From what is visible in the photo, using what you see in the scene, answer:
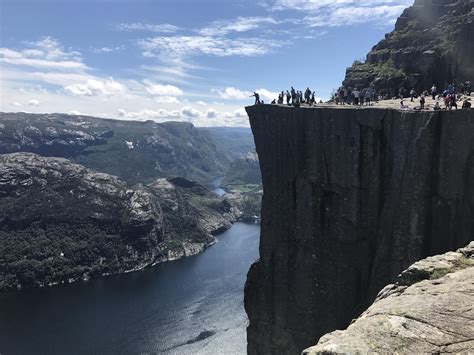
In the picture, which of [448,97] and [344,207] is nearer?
[448,97]

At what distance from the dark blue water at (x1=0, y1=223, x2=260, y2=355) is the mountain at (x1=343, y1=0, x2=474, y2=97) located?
79994 mm

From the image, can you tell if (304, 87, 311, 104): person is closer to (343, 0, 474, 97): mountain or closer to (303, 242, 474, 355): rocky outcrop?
(343, 0, 474, 97): mountain

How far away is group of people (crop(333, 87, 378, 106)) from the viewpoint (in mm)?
42406

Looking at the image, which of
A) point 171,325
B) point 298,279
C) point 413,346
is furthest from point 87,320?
point 413,346

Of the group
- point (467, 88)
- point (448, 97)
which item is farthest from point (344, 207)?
point (467, 88)

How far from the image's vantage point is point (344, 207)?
114 ft

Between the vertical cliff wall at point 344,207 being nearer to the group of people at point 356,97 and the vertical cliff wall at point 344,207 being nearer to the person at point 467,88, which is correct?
the group of people at point 356,97

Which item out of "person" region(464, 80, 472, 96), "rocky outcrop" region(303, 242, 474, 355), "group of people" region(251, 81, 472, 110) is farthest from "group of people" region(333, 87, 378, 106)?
"rocky outcrop" region(303, 242, 474, 355)

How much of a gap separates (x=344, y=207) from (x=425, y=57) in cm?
2258

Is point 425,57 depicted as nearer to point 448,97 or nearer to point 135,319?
point 448,97

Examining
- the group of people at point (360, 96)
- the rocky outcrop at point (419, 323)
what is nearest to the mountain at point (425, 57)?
the group of people at point (360, 96)

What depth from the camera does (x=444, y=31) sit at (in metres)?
51.5

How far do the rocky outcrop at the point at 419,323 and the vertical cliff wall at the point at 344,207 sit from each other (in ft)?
33.2

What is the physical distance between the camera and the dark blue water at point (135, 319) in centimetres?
12455
